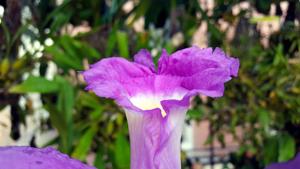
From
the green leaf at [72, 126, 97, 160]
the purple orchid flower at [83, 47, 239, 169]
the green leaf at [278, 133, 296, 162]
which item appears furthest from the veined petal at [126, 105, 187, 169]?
the green leaf at [278, 133, 296, 162]

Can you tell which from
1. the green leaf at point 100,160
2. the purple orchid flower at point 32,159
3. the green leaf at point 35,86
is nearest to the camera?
the purple orchid flower at point 32,159

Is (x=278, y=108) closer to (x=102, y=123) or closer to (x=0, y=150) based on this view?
(x=102, y=123)

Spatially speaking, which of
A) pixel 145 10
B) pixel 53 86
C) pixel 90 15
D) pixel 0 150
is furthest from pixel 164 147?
pixel 90 15

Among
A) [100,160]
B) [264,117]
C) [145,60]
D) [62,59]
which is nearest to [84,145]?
[100,160]

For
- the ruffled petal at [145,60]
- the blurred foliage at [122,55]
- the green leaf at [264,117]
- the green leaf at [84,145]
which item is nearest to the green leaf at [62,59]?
the blurred foliage at [122,55]

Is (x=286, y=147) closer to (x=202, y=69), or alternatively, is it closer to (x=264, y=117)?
(x=264, y=117)

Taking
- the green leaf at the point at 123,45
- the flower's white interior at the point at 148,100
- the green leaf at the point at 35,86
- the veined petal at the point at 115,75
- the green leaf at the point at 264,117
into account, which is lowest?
the green leaf at the point at 264,117

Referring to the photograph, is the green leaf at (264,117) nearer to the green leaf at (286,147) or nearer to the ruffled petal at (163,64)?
the green leaf at (286,147)
